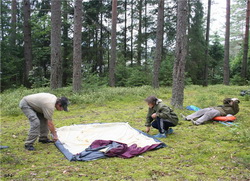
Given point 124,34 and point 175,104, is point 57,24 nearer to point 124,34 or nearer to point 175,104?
point 175,104

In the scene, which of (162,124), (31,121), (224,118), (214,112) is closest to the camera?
(31,121)

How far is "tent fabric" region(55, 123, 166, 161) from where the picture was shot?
4242 millimetres

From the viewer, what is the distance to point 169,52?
24531 mm

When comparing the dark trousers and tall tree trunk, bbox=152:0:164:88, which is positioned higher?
tall tree trunk, bbox=152:0:164:88

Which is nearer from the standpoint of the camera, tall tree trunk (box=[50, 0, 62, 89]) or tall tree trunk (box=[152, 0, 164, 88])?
tall tree trunk (box=[50, 0, 62, 89])

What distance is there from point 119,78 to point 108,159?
16002 millimetres

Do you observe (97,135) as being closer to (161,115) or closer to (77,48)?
(161,115)

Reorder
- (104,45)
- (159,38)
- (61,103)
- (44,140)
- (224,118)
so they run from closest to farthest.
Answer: (61,103) → (44,140) → (224,118) → (159,38) → (104,45)

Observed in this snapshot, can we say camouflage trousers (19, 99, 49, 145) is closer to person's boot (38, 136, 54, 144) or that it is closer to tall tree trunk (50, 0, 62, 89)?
person's boot (38, 136, 54, 144)

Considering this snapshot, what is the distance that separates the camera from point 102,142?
4648 mm

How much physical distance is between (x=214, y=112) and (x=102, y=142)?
12.9ft

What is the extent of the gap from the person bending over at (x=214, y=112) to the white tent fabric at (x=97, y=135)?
7.25 feet

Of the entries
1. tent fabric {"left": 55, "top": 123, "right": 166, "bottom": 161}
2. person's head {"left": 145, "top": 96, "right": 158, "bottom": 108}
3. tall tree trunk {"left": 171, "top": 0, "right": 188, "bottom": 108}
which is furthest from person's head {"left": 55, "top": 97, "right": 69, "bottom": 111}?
tall tree trunk {"left": 171, "top": 0, "right": 188, "bottom": 108}

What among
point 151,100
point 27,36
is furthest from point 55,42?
point 151,100
